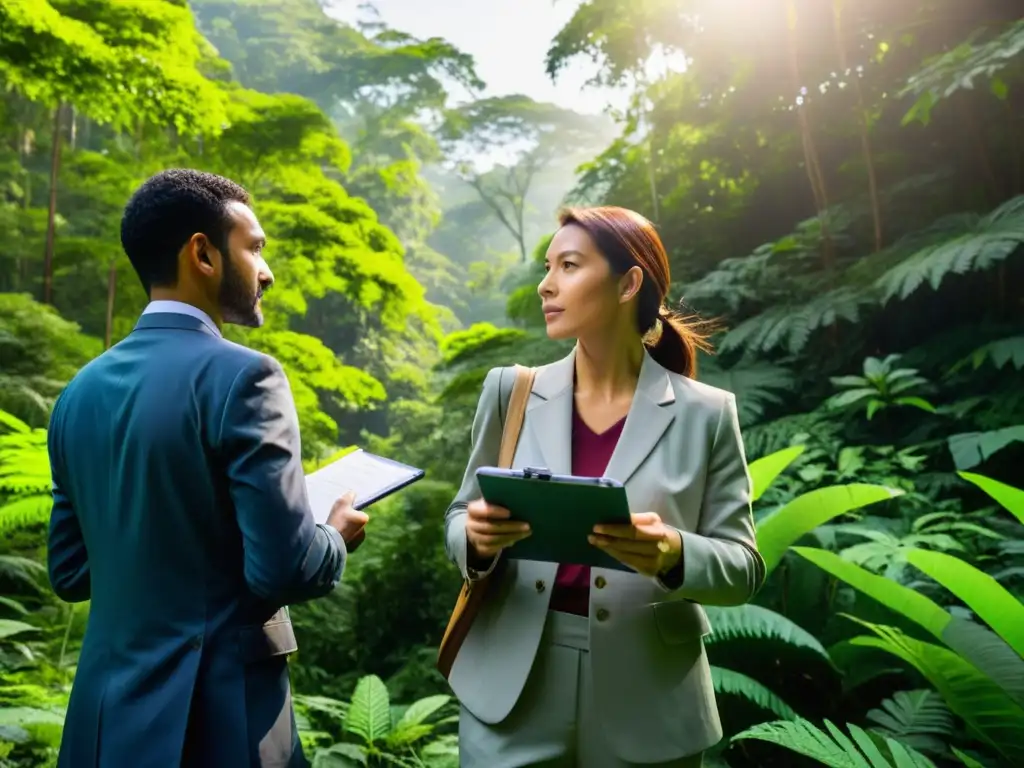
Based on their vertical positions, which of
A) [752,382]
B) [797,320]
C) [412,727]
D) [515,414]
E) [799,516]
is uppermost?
[797,320]

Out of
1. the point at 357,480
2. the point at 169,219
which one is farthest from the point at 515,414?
the point at 169,219

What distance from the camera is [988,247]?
3.80 metres

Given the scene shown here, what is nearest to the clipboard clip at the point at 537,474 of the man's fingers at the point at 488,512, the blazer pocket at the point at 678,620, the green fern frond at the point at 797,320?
the man's fingers at the point at 488,512

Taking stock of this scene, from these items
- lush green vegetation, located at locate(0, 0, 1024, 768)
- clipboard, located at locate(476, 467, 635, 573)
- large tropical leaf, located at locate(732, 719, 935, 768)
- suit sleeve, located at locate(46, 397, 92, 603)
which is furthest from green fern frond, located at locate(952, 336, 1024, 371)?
suit sleeve, located at locate(46, 397, 92, 603)

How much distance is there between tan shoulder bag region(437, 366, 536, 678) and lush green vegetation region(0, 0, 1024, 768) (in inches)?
36.3

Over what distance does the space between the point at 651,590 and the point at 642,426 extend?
276mm

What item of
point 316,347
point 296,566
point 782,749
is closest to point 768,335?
point 782,749

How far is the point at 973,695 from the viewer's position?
205 centimetres

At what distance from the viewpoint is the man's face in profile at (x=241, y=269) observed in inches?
43.9

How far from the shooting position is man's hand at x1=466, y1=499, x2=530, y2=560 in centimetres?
103

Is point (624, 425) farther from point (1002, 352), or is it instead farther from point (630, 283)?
point (1002, 352)

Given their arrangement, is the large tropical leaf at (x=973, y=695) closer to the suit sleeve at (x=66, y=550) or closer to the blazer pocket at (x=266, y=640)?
the blazer pocket at (x=266, y=640)

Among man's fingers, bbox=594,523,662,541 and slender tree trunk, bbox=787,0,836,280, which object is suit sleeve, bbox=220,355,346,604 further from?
slender tree trunk, bbox=787,0,836,280

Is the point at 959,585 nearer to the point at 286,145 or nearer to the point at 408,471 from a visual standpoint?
the point at 408,471
